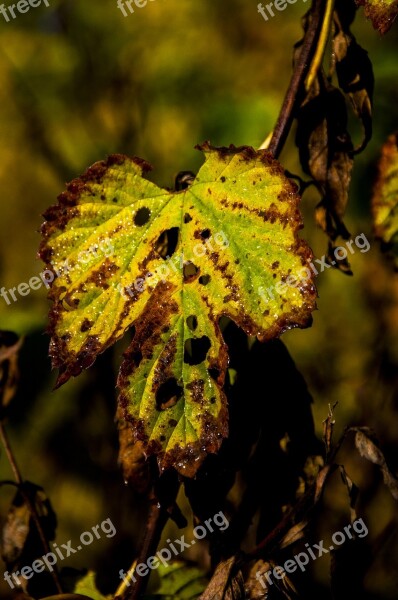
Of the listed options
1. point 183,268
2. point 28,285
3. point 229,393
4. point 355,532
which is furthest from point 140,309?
point 28,285

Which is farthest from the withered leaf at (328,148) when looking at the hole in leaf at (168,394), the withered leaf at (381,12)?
the hole in leaf at (168,394)

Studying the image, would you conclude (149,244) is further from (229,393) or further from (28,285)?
(28,285)

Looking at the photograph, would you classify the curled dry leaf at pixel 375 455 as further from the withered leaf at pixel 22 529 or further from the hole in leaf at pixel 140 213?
the withered leaf at pixel 22 529

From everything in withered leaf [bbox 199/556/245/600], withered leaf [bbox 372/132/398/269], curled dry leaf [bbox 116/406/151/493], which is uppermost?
withered leaf [bbox 372/132/398/269]

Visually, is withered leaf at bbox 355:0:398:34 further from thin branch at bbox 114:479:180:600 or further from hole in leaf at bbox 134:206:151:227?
thin branch at bbox 114:479:180:600

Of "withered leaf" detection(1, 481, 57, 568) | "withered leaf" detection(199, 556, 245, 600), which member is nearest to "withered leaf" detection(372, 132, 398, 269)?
Answer: "withered leaf" detection(199, 556, 245, 600)

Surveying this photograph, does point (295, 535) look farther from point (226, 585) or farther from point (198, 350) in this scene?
point (198, 350)

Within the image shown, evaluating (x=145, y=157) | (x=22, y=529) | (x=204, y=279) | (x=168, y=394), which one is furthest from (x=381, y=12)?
(x=145, y=157)
